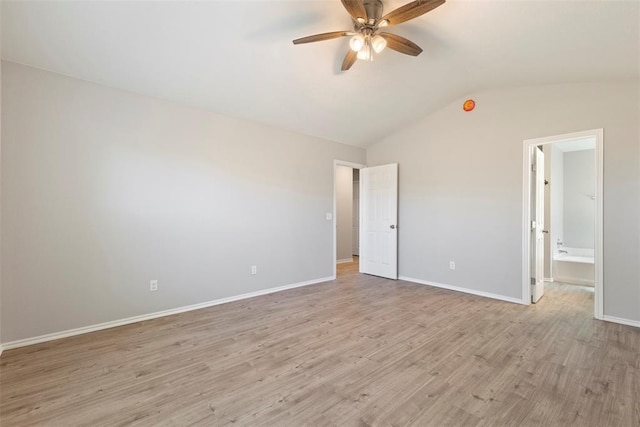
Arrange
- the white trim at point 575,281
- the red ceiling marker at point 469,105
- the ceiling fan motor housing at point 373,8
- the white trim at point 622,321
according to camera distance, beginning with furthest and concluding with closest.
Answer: the white trim at point 575,281 < the red ceiling marker at point 469,105 < the white trim at point 622,321 < the ceiling fan motor housing at point 373,8

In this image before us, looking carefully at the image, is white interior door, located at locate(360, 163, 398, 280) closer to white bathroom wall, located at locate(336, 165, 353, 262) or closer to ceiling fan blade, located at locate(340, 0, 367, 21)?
white bathroom wall, located at locate(336, 165, 353, 262)

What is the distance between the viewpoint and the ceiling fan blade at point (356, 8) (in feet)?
6.40

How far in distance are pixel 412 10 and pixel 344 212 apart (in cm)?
551

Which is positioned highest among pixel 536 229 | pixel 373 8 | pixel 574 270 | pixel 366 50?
pixel 373 8

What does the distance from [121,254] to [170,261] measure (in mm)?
505

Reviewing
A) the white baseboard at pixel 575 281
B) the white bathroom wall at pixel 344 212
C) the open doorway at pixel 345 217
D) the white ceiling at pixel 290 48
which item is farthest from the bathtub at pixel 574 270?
the white bathroom wall at pixel 344 212

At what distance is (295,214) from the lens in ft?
15.0

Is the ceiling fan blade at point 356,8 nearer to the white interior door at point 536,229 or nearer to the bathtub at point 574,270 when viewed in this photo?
the white interior door at point 536,229

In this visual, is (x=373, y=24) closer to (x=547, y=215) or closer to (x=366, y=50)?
(x=366, y=50)

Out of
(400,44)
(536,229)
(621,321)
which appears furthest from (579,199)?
(400,44)

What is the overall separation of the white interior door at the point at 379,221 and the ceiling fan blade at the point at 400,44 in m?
2.67

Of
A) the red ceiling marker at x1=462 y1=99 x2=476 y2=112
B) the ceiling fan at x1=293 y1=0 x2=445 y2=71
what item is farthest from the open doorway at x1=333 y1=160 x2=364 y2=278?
the ceiling fan at x1=293 y1=0 x2=445 y2=71

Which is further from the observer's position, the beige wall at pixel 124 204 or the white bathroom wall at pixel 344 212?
the white bathroom wall at pixel 344 212

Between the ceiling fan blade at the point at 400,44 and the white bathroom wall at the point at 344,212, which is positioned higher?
the ceiling fan blade at the point at 400,44
